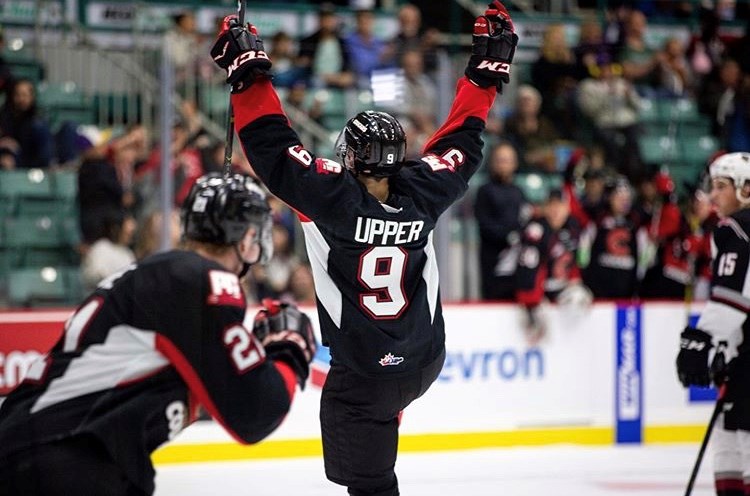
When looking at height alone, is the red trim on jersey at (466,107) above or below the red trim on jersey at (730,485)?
above

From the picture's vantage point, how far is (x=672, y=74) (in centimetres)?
1085

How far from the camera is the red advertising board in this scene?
265 inches

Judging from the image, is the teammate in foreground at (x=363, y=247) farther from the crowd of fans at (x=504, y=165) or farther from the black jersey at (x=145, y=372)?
the crowd of fans at (x=504, y=165)

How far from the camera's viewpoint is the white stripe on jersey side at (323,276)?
3.71 metres

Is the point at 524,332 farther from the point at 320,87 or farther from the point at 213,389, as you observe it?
the point at 213,389

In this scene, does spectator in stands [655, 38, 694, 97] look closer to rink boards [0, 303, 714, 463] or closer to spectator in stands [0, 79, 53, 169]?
rink boards [0, 303, 714, 463]

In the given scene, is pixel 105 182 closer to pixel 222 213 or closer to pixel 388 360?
pixel 388 360

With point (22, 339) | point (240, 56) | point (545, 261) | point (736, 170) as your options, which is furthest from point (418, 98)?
point (240, 56)

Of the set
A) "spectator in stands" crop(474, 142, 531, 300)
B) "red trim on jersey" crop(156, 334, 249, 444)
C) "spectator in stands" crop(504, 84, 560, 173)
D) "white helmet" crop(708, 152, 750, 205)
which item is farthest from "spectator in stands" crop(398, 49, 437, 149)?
"red trim on jersey" crop(156, 334, 249, 444)

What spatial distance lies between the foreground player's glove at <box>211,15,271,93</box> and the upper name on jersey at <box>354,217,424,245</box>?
1.67 feet

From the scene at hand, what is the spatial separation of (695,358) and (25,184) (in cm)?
460

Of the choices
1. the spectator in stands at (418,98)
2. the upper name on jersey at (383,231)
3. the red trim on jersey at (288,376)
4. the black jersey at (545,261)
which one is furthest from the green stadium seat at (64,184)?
the red trim on jersey at (288,376)

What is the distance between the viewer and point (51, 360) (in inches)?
100

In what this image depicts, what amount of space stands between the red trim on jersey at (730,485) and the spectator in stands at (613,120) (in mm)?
4846
